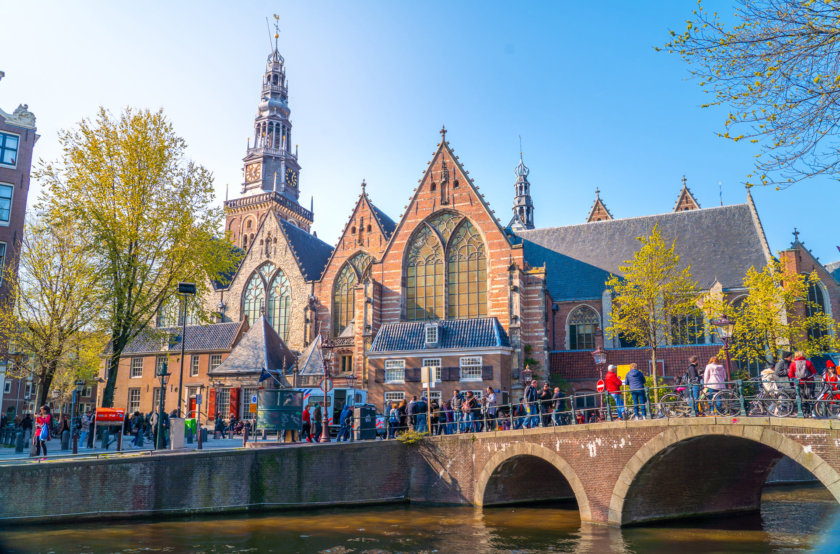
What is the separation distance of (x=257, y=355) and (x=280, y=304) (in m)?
8.63

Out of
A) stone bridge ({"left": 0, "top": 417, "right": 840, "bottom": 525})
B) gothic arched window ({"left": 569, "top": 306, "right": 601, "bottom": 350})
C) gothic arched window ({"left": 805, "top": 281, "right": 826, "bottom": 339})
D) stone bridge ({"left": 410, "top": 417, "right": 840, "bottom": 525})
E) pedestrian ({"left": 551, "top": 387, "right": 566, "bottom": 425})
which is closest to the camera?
stone bridge ({"left": 410, "top": 417, "right": 840, "bottom": 525})

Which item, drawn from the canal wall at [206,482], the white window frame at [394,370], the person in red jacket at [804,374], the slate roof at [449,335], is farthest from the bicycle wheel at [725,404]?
the white window frame at [394,370]

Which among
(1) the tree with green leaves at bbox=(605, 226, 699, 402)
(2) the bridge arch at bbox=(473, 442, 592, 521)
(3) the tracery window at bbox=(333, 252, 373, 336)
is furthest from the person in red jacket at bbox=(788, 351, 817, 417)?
(3) the tracery window at bbox=(333, 252, 373, 336)

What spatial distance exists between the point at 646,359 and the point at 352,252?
2035 centimetres

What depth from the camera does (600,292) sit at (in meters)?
39.1

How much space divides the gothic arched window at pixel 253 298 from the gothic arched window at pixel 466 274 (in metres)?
16.3

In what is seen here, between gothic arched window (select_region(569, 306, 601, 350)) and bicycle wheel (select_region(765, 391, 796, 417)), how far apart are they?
78.4 ft

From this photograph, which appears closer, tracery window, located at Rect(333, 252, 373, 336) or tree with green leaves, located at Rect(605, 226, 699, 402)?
tree with green leaves, located at Rect(605, 226, 699, 402)

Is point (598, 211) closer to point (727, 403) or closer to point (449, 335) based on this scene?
point (449, 335)

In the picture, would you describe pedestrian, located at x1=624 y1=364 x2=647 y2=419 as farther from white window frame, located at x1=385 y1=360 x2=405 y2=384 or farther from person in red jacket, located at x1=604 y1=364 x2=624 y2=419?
white window frame, located at x1=385 y1=360 x2=405 y2=384

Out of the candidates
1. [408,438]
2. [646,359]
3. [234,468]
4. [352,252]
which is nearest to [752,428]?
[408,438]

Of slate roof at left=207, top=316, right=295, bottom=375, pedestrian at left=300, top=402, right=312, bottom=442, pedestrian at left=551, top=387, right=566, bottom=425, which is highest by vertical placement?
slate roof at left=207, top=316, right=295, bottom=375

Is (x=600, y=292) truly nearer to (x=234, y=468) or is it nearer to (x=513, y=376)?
(x=513, y=376)

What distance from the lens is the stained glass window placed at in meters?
45.9
